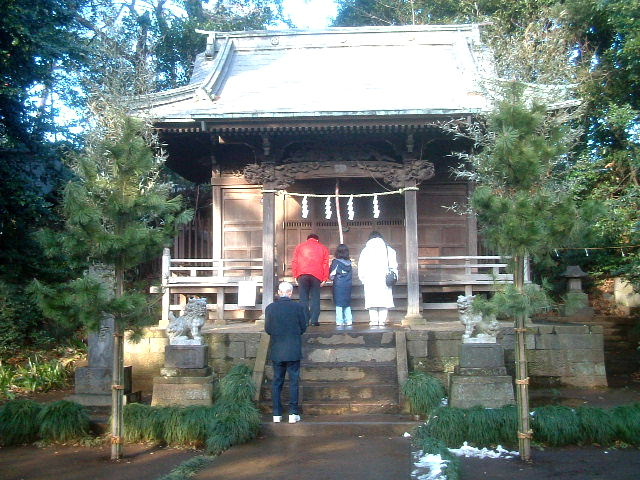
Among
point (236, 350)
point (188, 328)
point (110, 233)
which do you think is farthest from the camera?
point (236, 350)

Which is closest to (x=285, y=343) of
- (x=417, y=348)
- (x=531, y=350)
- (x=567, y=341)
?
(x=417, y=348)

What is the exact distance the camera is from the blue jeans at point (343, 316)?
11.6 m

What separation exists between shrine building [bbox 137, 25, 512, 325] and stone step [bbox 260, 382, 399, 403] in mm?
2906

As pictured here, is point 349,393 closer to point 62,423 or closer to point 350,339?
point 350,339

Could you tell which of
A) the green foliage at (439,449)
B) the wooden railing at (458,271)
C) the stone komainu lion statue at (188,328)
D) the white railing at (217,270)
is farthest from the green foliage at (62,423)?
the wooden railing at (458,271)

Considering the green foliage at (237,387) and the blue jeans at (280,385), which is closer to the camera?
the blue jeans at (280,385)

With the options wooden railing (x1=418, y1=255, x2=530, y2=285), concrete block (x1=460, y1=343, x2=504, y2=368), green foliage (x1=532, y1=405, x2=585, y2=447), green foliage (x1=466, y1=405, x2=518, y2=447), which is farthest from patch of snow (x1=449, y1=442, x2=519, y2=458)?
wooden railing (x1=418, y1=255, x2=530, y2=285)

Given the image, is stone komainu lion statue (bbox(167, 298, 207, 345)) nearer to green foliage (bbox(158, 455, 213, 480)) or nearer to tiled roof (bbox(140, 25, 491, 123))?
green foliage (bbox(158, 455, 213, 480))

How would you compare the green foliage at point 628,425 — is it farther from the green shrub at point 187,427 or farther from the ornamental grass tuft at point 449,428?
the green shrub at point 187,427

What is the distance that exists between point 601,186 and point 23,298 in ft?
43.8

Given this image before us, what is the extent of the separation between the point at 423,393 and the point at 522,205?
3.20 meters

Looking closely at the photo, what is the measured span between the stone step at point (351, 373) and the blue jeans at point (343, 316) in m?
2.17

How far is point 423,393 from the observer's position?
8.23m

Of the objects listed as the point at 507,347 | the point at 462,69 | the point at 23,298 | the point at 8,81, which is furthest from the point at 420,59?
the point at 23,298
